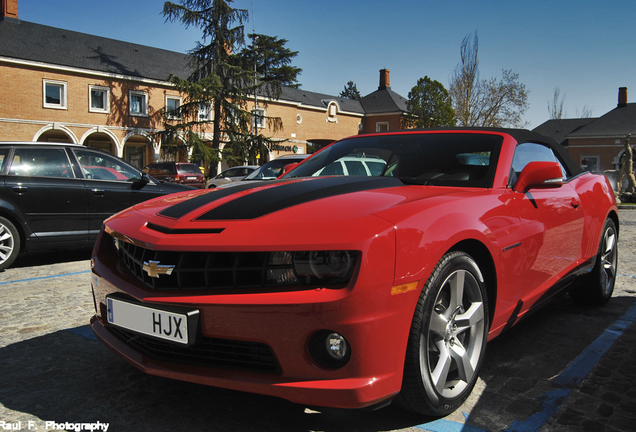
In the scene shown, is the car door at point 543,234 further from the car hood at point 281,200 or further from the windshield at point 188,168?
the windshield at point 188,168

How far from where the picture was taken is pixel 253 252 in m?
1.94

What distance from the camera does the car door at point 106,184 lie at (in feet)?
21.2

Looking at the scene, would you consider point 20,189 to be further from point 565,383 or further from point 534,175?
point 565,383

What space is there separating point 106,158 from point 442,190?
17.7 feet

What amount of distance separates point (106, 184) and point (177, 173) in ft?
63.4

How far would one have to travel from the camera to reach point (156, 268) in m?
2.05

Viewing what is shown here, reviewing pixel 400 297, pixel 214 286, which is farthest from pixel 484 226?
pixel 214 286

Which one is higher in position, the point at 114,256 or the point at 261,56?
the point at 261,56

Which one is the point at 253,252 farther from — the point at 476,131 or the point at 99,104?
the point at 99,104

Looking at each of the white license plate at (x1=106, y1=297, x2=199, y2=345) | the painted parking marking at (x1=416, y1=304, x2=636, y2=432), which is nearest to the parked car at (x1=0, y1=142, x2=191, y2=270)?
the white license plate at (x1=106, y1=297, x2=199, y2=345)

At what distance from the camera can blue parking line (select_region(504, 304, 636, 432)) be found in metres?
2.19

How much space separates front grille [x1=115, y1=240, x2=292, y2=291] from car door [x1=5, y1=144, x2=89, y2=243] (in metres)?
4.73

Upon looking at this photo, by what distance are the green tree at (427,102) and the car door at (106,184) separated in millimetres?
43501

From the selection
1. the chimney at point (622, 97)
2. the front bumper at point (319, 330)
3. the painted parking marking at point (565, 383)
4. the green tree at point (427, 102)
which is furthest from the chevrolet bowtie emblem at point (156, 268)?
the chimney at point (622, 97)
